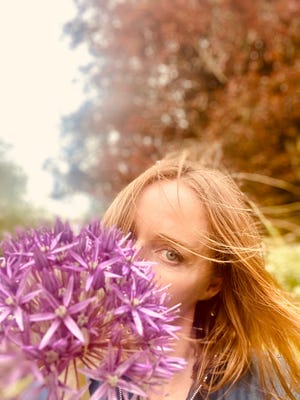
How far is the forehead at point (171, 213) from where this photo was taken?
1.23 metres

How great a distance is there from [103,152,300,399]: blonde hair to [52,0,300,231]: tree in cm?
352

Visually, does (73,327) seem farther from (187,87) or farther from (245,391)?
(187,87)

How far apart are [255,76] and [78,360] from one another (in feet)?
20.3

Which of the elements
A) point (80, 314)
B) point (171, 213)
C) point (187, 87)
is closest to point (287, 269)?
point (171, 213)

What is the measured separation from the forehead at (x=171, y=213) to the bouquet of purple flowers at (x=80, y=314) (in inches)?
16.2

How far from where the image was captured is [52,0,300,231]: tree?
6.21 meters

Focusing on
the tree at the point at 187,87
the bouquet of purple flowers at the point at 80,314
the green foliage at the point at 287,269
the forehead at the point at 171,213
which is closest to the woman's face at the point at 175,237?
the forehead at the point at 171,213

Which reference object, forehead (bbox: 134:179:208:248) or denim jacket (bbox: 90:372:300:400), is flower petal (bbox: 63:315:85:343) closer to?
forehead (bbox: 134:179:208:248)

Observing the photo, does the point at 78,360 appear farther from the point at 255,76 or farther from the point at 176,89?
the point at 176,89

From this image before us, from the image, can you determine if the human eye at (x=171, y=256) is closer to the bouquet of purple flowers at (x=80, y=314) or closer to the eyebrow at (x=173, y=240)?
the eyebrow at (x=173, y=240)

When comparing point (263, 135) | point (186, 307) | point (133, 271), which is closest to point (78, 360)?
point (133, 271)

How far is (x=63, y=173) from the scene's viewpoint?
10406 mm

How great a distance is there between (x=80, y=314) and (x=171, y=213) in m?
0.56

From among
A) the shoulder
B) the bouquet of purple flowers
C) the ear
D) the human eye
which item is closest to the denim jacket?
the shoulder
